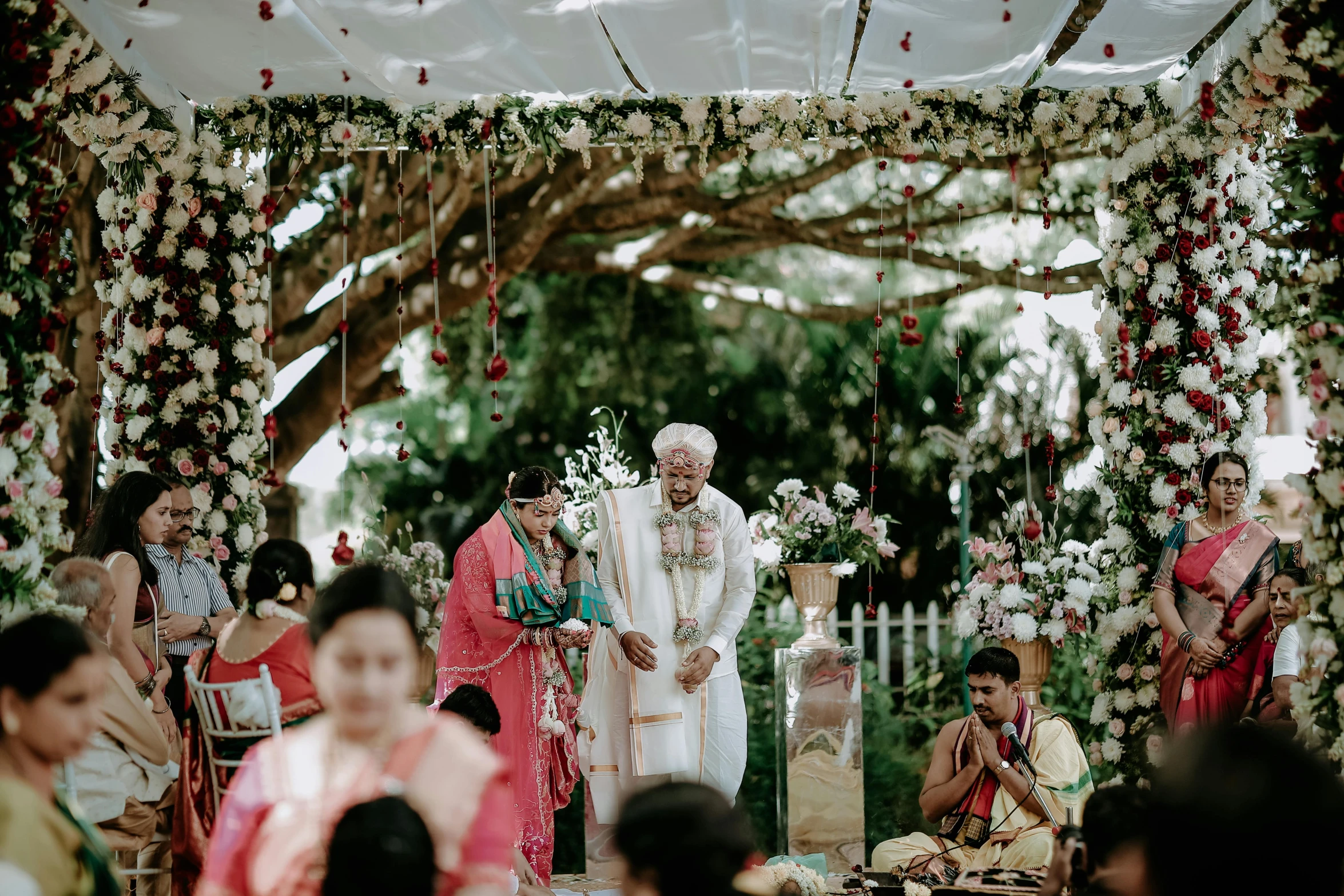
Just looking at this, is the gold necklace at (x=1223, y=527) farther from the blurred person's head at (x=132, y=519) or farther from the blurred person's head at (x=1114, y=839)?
the blurred person's head at (x=132, y=519)

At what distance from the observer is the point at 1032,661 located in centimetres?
630

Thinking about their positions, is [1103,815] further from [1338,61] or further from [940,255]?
[940,255]

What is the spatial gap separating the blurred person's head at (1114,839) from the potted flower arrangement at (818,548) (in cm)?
335

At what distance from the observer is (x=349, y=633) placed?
7.32ft

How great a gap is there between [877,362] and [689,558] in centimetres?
144

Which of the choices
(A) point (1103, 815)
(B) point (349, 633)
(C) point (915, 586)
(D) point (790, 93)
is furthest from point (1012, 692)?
(C) point (915, 586)

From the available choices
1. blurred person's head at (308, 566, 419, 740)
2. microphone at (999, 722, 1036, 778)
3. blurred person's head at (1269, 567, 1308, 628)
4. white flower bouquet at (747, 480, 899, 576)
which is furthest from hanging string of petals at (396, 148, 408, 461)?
blurred person's head at (1269, 567, 1308, 628)

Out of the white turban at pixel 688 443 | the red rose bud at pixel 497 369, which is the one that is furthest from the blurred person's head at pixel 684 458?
the red rose bud at pixel 497 369

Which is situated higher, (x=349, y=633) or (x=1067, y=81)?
(x=1067, y=81)

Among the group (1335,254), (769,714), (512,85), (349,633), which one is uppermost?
(512,85)

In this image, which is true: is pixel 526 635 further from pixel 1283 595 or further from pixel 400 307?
pixel 1283 595

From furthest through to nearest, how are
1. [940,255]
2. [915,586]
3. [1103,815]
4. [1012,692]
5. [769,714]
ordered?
[915,586]
[940,255]
[769,714]
[1012,692]
[1103,815]

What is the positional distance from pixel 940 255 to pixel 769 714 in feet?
13.3

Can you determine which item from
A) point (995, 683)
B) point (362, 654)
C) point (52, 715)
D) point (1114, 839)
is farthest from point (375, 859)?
point (995, 683)
